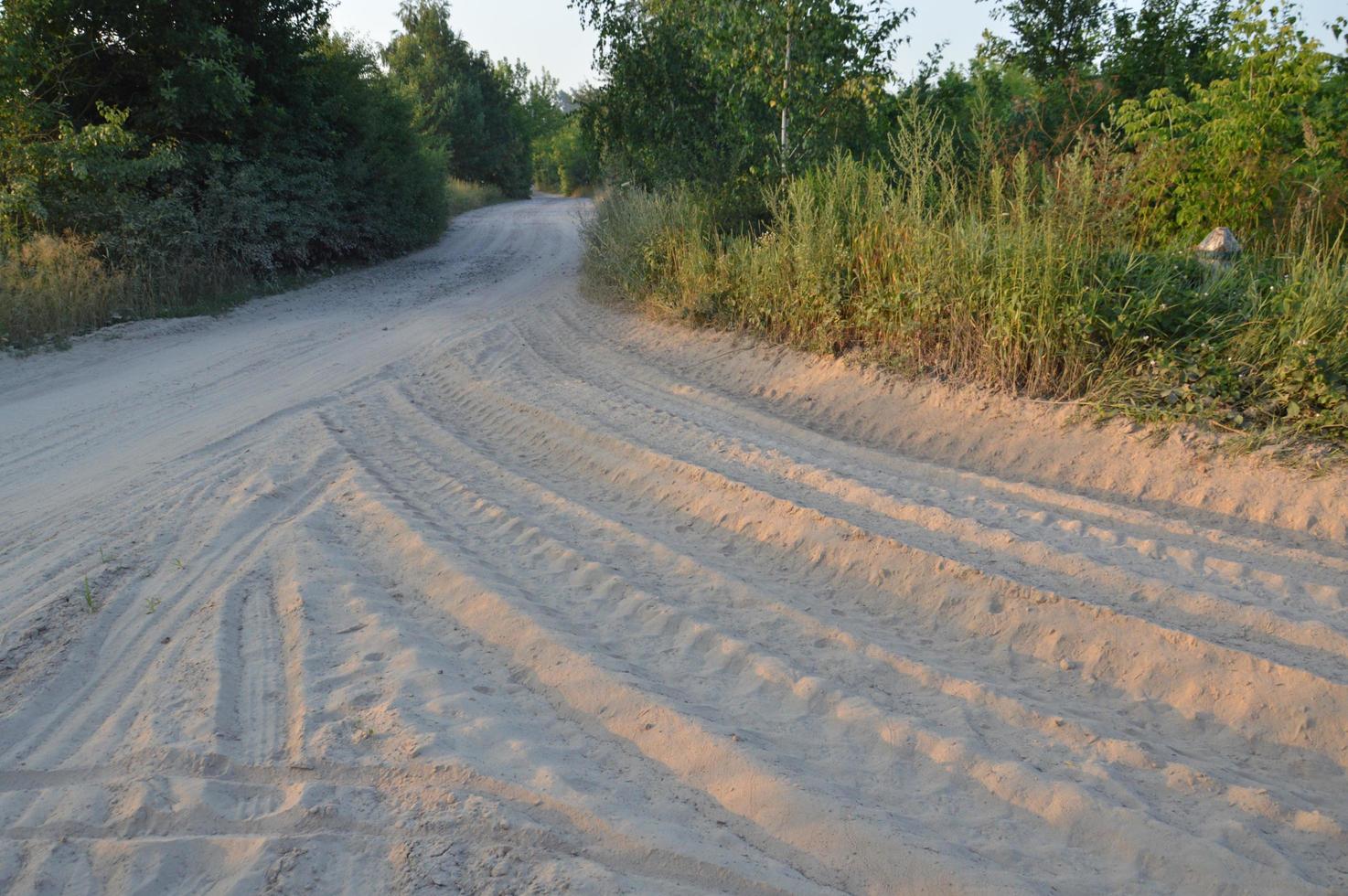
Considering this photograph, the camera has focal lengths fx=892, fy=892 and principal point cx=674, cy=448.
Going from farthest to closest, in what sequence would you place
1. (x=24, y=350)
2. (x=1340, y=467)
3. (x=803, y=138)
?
1. (x=803, y=138)
2. (x=24, y=350)
3. (x=1340, y=467)

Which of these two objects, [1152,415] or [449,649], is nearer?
[449,649]

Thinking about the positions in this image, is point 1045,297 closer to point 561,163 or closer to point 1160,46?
point 1160,46

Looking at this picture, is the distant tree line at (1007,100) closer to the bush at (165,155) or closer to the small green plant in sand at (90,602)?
the bush at (165,155)

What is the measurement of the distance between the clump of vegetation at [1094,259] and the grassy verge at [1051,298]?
2 cm

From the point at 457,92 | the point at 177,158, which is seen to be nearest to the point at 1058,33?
the point at 177,158

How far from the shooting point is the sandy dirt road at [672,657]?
2463 millimetres

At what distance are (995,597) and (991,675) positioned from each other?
539 mm

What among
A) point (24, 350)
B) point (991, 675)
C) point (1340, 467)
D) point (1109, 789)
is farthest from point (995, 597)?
point (24, 350)

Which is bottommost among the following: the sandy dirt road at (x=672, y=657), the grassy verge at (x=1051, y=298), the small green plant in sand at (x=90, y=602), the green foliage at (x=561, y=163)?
the sandy dirt road at (x=672, y=657)

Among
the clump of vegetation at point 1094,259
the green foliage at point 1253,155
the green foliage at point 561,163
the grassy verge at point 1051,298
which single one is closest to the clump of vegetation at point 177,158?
the clump of vegetation at point 1094,259

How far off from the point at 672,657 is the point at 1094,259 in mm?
4410

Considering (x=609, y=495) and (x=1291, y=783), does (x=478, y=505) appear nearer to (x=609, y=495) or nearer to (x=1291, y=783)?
(x=609, y=495)

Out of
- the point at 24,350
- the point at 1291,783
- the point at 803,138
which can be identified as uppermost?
the point at 803,138

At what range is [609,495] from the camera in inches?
211
